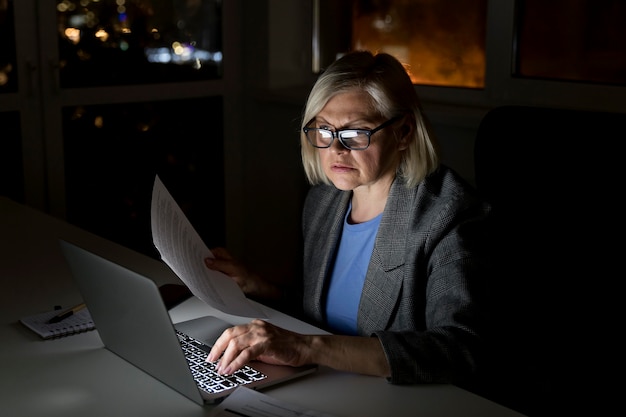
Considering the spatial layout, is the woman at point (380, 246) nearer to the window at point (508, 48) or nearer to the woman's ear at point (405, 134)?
the woman's ear at point (405, 134)

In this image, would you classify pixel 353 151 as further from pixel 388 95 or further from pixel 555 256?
pixel 555 256

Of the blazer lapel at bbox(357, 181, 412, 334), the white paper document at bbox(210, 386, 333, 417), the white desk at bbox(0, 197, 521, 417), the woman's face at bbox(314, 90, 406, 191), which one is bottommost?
the white desk at bbox(0, 197, 521, 417)

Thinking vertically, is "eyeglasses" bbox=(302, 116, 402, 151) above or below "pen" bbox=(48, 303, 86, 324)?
above

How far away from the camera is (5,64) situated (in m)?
2.99

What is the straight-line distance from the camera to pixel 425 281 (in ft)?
5.25

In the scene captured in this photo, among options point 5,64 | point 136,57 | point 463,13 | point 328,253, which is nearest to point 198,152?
point 136,57

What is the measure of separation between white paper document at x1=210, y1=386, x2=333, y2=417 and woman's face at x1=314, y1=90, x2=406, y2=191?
0.56 m

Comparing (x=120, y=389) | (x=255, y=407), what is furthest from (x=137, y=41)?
(x=255, y=407)

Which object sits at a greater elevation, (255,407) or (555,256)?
(555,256)

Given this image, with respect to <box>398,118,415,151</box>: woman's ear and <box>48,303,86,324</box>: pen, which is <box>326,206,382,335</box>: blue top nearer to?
<box>398,118,415,151</box>: woman's ear

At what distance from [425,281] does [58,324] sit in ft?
2.25

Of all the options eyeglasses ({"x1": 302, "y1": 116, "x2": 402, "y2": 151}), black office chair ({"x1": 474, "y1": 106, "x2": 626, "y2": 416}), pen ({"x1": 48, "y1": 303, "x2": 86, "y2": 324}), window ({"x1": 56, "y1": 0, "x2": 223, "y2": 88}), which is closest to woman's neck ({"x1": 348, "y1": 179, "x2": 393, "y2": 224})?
eyeglasses ({"x1": 302, "y1": 116, "x2": 402, "y2": 151})

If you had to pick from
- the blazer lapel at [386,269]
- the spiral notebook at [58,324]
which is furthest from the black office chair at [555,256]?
the spiral notebook at [58,324]

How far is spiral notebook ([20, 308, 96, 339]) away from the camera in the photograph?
155cm
